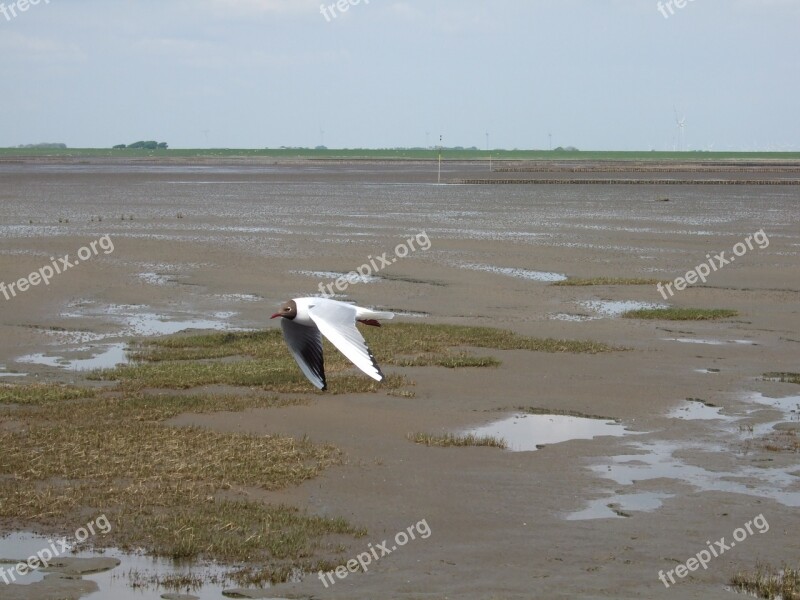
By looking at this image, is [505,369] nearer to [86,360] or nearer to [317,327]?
[317,327]

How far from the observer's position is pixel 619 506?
11.6 metres

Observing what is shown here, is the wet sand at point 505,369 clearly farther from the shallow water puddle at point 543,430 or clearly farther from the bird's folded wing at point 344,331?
the bird's folded wing at point 344,331

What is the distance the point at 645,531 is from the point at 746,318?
1434 centimetres

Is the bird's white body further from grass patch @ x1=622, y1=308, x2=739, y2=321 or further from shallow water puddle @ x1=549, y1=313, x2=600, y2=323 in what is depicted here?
grass patch @ x1=622, y1=308, x2=739, y2=321

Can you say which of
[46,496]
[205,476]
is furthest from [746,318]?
Answer: [46,496]

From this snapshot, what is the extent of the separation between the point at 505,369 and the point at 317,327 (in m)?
4.64

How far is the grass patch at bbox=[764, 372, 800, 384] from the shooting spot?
58.6 feet

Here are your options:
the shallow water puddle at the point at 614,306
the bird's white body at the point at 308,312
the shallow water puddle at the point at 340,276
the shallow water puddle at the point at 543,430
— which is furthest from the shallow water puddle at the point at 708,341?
the shallow water puddle at the point at 340,276

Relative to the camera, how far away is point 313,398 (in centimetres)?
1603

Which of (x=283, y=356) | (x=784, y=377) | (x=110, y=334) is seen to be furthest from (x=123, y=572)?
(x=110, y=334)

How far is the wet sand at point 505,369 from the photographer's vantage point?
10320 millimetres

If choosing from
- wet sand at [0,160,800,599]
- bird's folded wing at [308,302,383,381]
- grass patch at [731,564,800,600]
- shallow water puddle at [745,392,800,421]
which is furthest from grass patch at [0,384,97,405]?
grass patch at [731,564,800,600]

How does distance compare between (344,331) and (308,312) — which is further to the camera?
(308,312)

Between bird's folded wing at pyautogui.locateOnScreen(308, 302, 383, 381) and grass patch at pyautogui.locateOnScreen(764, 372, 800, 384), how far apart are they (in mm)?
6868
